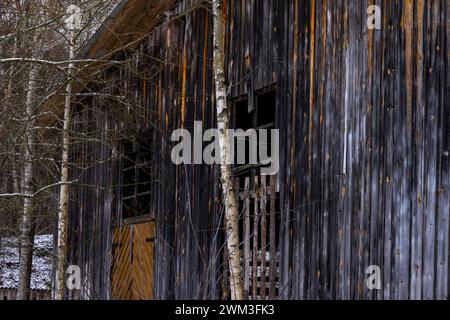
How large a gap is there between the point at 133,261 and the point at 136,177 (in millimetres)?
1503

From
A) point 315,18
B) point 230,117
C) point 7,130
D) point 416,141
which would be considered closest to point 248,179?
point 230,117

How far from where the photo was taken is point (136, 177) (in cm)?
1616

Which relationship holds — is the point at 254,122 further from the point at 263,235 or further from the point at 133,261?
the point at 133,261

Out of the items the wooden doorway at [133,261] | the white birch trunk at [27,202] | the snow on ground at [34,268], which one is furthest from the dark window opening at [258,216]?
the snow on ground at [34,268]

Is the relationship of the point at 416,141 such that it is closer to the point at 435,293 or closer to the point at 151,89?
the point at 435,293

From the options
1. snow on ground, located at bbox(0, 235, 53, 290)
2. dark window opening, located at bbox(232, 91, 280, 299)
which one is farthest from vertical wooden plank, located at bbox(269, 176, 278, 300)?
snow on ground, located at bbox(0, 235, 53, 290)

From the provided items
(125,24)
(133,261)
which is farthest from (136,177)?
(125,24)

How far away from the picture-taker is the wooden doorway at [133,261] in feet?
50.2

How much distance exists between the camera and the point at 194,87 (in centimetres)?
1420

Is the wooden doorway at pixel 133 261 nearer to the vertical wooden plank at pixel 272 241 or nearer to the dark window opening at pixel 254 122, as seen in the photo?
the dark window opening at pixel 254 122

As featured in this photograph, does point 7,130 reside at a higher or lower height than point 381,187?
higher

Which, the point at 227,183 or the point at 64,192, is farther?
the point at 64,192

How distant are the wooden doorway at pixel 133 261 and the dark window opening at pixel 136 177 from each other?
1.26ft
